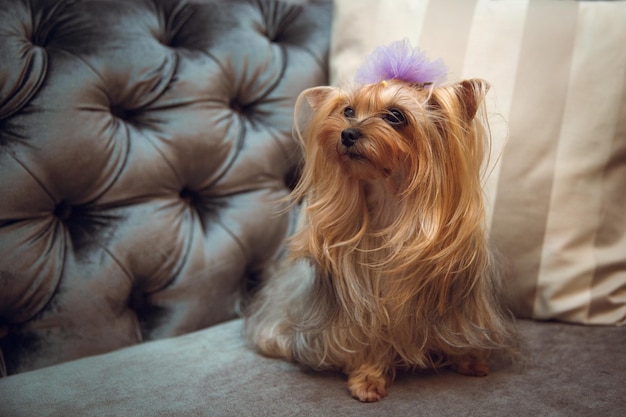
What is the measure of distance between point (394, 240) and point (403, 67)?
0.96 feet

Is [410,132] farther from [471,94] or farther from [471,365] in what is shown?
[471,365]

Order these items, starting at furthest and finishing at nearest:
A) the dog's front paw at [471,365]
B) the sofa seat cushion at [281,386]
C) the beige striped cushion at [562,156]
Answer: the beige striped cushion at [562,156] < the dog's front paw at [471,365] < the sofa seat cushion at [281,386]

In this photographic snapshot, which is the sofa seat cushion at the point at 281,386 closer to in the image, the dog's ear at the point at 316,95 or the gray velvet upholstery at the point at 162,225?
the gray velvet upholstery at the point at 162,225

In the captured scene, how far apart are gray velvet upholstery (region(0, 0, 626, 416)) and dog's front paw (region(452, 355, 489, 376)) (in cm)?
2

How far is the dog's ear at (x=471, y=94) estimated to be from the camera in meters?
0.95

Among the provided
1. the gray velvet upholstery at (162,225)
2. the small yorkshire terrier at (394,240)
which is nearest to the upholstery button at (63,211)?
the gray velvet upholstery at (162,225)

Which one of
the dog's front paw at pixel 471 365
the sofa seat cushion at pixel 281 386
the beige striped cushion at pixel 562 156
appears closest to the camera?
the sofa seat cushion at pixel 281 386

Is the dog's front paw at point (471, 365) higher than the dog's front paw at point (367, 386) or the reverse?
higher

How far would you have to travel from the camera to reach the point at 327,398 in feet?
3.28

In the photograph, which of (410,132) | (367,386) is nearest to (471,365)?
(367,386)

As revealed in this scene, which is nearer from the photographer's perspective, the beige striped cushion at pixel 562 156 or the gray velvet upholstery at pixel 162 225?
the gray velvet upholstery at pixel 162 225

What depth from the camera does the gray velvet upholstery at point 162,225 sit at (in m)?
1.00

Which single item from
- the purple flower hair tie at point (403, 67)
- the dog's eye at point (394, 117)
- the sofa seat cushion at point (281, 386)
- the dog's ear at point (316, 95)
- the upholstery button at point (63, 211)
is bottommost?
the sofa seat cushion at point (281, 386)

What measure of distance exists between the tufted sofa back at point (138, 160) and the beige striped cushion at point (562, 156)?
1.52ft
